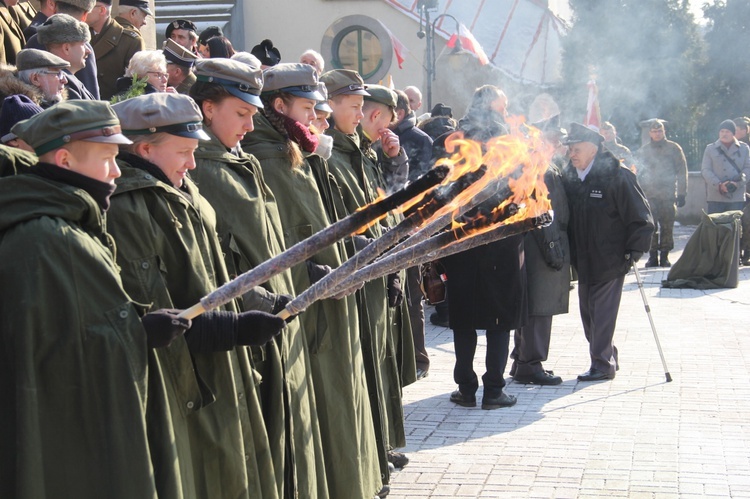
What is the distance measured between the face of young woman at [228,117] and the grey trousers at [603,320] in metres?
5.22

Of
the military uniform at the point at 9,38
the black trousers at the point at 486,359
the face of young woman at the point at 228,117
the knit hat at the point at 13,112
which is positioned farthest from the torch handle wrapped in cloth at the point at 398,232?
the black trousers at the point at 486,359

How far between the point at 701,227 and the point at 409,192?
12.1 metres

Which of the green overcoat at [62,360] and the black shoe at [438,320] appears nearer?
the green overcoat at [62,360]

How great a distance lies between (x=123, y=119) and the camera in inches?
153

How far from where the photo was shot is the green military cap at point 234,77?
4578mm

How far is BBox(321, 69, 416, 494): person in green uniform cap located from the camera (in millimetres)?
6004

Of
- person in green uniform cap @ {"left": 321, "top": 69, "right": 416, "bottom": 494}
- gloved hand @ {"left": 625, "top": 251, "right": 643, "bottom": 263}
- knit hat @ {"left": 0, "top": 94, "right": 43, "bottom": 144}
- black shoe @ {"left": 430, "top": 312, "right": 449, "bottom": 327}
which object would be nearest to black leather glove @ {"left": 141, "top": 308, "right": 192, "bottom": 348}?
knit hat @ {"left": 0, "top": 94, "right": 43, "bottom": 144}

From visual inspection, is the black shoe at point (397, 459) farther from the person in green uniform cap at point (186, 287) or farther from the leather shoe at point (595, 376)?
the leather shoe at point (595, 376)

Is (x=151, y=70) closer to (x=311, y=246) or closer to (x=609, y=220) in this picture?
(x=311, y=246)

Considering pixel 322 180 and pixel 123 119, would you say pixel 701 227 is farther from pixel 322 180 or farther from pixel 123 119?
pixel 123 119

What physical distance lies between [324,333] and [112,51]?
3920mm

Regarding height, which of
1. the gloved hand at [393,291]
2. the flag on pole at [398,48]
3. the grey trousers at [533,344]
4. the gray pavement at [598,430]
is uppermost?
the flag on pole at [398,48]

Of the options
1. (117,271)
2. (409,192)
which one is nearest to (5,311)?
(117,271)

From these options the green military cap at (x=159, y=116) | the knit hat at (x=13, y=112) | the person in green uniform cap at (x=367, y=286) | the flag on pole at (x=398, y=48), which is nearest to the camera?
the green military cap at (x=159, y=116)
